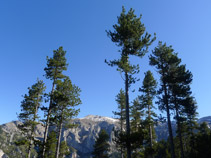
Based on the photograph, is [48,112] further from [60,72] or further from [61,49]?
[61,49]

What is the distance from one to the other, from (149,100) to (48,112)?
16.8 m

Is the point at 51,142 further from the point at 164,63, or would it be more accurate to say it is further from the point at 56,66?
the point at 164,63

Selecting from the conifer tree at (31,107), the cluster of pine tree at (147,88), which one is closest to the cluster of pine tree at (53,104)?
the conifer tree at (31,107)

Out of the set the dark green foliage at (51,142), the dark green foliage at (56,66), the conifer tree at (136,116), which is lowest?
the dark green foliage at (51,142)

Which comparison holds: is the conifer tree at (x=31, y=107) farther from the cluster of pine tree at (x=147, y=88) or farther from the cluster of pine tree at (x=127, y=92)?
the cluster of pine tree at (x=147, y=88)

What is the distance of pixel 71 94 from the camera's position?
73.7 ft

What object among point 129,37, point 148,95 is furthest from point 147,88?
point 129,37

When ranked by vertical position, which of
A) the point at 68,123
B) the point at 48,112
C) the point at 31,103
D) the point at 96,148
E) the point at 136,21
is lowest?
the point at 96,148

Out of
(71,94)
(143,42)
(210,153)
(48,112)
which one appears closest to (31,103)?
(48,112)

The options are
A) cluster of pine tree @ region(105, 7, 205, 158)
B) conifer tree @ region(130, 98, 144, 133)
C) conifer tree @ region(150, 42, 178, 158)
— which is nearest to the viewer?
cluster of pine tree @ region(105, 7, 205, 158)

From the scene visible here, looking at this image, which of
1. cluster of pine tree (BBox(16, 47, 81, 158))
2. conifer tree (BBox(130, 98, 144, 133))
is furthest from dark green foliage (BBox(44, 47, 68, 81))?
conifer tree (BBox(130, 98, 144, 133))

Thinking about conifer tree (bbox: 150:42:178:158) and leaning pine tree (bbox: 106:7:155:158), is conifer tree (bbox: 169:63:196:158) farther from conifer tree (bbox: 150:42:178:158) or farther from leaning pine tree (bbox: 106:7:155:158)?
leaning pine tree (bbox: 106:7:155:158)

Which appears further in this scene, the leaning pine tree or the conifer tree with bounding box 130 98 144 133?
the conifer tree with bounding box 130 98 144 133

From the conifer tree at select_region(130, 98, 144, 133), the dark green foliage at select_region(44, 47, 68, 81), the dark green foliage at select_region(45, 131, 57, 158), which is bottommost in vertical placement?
the dark green foliage at select_region(45, 131, 57, 158)
